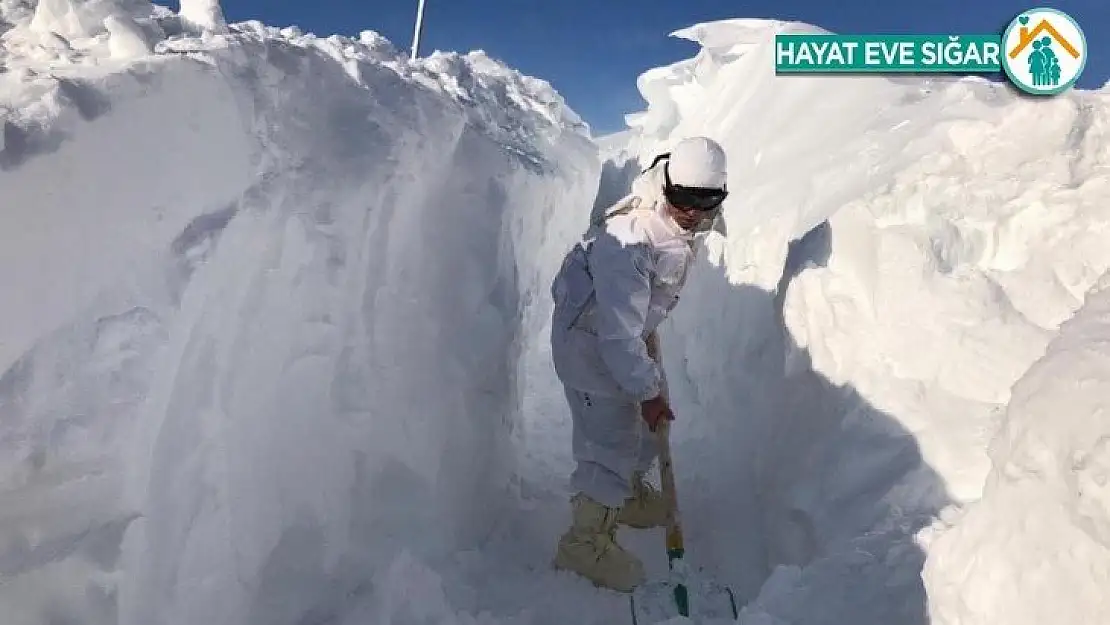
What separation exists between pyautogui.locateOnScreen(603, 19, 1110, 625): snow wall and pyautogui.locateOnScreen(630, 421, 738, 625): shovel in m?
0.14

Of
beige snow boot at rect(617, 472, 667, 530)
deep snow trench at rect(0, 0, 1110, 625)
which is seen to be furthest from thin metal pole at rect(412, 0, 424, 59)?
beige snow boot at rect(617, 472, 667, 530)

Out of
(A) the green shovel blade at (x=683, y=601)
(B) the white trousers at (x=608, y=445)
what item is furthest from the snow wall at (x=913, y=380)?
(B) the white trousers at (x=608, y=445)

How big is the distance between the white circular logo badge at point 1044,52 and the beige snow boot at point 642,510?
2880 mm

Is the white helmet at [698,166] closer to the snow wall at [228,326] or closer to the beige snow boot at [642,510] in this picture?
the snow wall at [228,326]

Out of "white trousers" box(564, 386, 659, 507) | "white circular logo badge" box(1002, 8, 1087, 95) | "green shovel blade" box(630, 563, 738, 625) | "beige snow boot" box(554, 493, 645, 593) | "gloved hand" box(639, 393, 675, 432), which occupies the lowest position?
"green shovel blade" box(630, 563, 738, 625)

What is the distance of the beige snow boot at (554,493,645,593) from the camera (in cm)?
287

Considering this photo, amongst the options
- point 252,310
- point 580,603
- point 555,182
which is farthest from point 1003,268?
point 555,182

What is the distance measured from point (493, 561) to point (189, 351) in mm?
1482

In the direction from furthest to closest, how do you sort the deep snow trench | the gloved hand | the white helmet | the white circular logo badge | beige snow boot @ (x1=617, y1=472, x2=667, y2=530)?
the white circular logo badge < beige snow boot @ (x1=617, y1=472, x2=667, y2=530) < the gloved hand < the white helmet < the deep snow trench

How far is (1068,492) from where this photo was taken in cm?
128

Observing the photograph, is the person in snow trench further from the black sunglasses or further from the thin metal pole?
the thin metal pole

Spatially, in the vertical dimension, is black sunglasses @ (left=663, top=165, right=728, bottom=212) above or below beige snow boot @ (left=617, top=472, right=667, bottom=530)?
above

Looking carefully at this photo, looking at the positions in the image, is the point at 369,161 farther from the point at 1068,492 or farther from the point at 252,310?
the point at 1068,492

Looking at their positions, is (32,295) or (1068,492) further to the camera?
(32,295)
